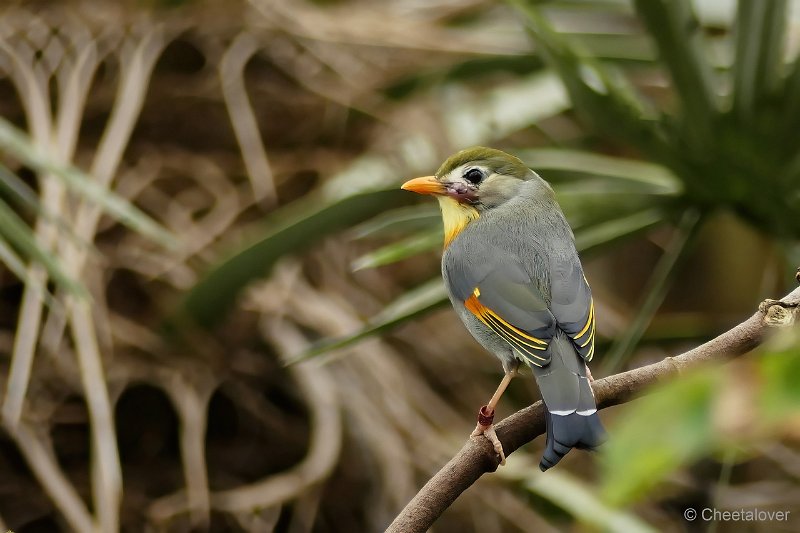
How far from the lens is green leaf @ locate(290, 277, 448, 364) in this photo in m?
1.47

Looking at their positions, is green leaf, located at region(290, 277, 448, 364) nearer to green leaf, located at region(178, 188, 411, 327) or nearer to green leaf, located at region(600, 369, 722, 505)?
green leaf, located at region(178, 188, 411, 327)

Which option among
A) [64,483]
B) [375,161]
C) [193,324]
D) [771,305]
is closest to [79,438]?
[64,483]

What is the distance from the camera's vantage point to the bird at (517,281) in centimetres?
91

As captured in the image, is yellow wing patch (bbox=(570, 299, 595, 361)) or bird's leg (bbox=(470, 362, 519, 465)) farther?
yellow wing patch (bbox=(570, 299, 595, 361))

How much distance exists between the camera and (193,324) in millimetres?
2164

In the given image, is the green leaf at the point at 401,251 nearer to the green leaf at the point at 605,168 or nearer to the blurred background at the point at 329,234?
the blurred background at the point at 329,234

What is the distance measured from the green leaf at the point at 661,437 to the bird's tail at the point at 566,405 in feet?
1.20

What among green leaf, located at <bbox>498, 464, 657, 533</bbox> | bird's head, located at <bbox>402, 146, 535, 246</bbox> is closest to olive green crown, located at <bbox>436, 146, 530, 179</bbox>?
bird's head, located at <bbox>402, 146, 535, 246</bbox>

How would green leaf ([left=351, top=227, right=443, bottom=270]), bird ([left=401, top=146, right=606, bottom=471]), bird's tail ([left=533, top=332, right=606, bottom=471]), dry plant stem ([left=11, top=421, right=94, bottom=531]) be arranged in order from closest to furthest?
bird's tail ([left=533, top=332, right=606, bottom=471]), bird ([left=401, top=146, right=606, bottom=471]), green leaf ([left=351, top=227, right=443, bottom=270]), dry plant stem ([left=11, top=421, right=94, bottom=531])

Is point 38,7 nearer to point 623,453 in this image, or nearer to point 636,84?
point 636,84

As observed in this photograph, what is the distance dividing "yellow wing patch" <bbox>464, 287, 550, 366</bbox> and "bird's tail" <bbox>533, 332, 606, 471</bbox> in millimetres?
12

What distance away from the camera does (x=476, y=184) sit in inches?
48.4

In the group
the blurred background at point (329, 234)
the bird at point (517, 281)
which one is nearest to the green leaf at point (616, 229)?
the blurred background at point (329, 234)

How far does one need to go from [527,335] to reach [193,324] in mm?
1285
